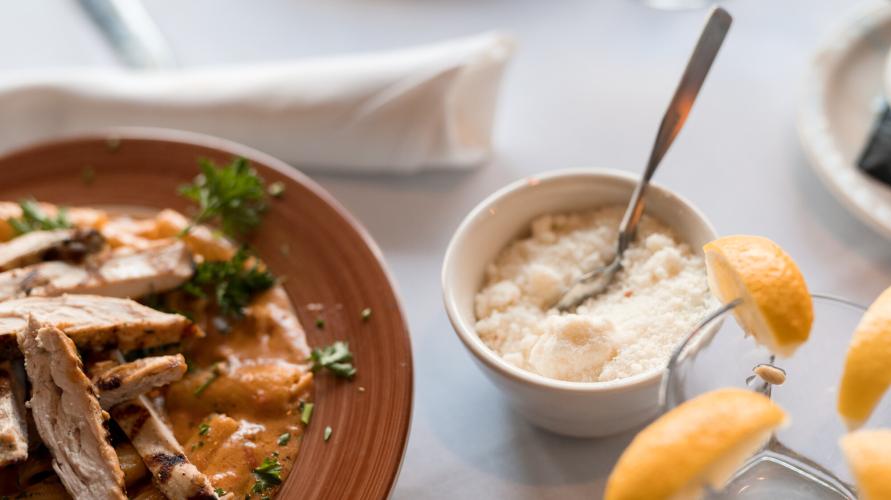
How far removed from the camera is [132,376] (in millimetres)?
1577

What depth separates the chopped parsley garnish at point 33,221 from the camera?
1.97 m

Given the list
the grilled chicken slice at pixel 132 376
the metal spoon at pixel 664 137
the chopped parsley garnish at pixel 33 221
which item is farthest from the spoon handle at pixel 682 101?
the chopped parsley garnish at pixel 33 221

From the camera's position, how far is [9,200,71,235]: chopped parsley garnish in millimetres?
1971

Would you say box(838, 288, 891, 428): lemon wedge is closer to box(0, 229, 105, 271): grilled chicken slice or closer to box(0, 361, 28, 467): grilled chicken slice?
box(0, 361, 28, 467): grilled chicken slice

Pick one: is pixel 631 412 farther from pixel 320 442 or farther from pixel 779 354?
pixel 320 442

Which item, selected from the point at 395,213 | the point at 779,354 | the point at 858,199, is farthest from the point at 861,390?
the point at 395,213

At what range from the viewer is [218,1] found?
9.37 ft

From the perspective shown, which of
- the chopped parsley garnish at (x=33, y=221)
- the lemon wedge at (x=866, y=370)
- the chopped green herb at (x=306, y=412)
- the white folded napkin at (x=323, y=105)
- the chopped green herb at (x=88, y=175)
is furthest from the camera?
the white folded napkin at (x=323, y=105)

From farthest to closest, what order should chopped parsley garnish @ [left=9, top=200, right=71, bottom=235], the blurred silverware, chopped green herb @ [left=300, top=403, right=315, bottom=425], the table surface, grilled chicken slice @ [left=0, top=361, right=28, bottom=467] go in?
1. the blurred silverware
2. chopped parsley garnish @ [left=9, top=200, right=71, bottom=235]
3. the table surface
4. chopped green herb @ [left=300, top=403, right=315, bottom=425]
5. grilled chicken slice @ [left=0, top=361, right=28, bottom=467]

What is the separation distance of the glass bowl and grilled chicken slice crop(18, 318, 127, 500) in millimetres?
1062

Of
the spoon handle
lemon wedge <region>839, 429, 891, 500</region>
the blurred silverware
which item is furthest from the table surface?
lemon wedge <region>839, 429, 891, 500</region>

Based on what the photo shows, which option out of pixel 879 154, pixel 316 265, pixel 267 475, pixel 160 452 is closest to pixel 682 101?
pixel 879 154

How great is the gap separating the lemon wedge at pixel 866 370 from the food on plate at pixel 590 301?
33 centimetres

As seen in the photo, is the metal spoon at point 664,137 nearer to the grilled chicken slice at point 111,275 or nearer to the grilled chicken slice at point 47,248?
the grilled chicken slice at point 111,275
